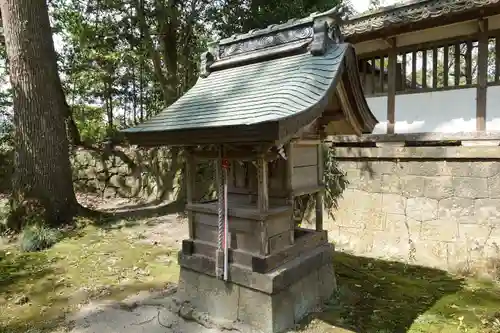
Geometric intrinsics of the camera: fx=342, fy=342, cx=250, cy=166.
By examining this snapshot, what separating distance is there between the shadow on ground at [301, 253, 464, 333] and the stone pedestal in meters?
0.26

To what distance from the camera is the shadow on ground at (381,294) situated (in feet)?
13.7

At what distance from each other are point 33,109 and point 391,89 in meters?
8.15

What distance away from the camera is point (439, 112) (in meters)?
6.85

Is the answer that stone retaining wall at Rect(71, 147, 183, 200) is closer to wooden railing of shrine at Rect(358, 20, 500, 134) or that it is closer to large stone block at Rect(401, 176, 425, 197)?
wooden railing of shrine at Rect(358, 20, 500, 134)

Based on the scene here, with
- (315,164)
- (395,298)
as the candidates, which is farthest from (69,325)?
(395,298)

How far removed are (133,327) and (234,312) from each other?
1247 mm

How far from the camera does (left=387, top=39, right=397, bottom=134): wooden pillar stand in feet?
23.8

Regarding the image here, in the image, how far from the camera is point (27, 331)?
162 inches

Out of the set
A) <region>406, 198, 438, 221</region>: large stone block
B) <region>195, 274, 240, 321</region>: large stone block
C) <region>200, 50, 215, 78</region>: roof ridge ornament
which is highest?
<region>200, 50, 215, 78</region>: roof ridge ornament

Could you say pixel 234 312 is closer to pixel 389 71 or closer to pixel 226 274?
pixel 226 274

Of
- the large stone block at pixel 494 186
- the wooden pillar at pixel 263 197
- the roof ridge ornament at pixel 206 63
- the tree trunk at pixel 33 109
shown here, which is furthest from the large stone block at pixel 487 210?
the tree trunk at pixel 33 109

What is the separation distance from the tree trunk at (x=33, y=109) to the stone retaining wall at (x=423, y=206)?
664cm

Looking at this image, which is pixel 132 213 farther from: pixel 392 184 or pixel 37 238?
pixel 392 184

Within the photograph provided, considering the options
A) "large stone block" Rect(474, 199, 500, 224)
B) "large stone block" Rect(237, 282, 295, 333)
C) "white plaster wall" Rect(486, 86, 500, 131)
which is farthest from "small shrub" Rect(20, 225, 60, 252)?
"white plaster wall" Rect(486, 86, 500, 131)
